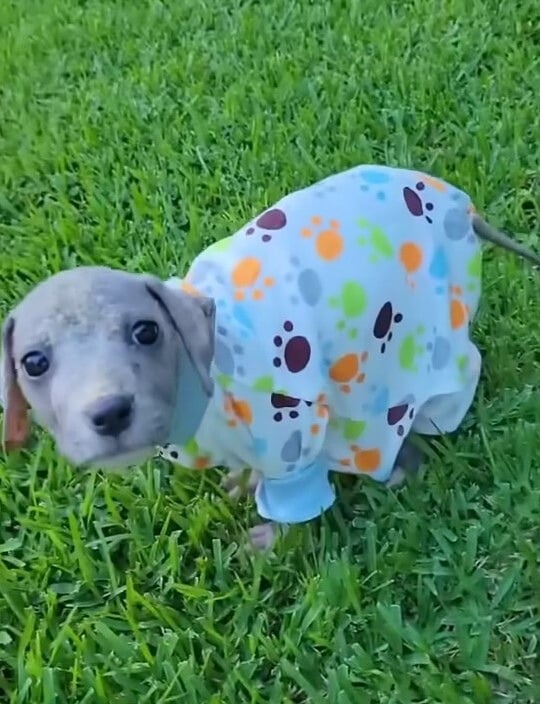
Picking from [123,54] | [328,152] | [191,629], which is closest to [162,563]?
[191,629]

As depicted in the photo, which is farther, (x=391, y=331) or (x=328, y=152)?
(x=328, y=152)

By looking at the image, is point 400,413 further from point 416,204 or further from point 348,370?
point 416,204

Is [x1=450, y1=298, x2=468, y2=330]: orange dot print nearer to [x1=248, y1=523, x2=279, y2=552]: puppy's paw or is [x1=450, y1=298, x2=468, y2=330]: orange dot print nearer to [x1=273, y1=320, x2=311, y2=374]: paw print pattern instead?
[x1=273, y1=320, x2=311, y2=374]: paw print pattern

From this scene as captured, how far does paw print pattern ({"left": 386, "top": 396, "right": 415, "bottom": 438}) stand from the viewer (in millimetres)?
1744

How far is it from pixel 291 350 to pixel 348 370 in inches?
4.5

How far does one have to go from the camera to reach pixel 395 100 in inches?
100

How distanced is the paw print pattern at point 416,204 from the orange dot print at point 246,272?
25cm

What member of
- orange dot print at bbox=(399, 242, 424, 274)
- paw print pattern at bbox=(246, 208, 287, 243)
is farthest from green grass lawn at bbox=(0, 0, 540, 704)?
paw print pattern at bbox=(246, 208, 287, 243)

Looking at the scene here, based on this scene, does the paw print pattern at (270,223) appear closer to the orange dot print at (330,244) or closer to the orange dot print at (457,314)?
the orange dot print at (330,244)

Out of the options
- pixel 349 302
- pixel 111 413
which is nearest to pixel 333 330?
pixel 349 302

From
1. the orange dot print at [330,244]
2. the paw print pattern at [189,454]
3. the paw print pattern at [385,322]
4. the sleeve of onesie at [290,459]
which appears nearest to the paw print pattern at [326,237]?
the orange dot print at [330,244]

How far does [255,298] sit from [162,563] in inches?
18.3

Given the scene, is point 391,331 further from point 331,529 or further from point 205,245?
point 205,245

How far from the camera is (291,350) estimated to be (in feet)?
5.17
